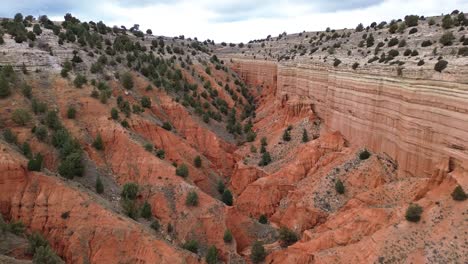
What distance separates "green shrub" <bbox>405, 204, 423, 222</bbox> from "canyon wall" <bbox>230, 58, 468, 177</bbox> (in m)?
2.92

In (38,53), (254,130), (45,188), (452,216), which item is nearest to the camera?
(452,216)

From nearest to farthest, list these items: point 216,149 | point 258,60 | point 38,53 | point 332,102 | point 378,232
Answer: point 378,232 < point 332,102 < point 38,53 < point 216,149 < point 258,60

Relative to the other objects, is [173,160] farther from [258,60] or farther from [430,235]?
[258,60]

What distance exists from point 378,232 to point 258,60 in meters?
54.6

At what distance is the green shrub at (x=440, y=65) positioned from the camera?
23406 millimetres

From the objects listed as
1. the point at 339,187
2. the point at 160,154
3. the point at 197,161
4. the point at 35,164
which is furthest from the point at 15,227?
the point at 339,187

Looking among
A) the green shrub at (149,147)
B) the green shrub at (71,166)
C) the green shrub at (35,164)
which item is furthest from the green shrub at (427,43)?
the green shrub at (35,164)

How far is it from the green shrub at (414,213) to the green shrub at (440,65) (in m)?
8.05

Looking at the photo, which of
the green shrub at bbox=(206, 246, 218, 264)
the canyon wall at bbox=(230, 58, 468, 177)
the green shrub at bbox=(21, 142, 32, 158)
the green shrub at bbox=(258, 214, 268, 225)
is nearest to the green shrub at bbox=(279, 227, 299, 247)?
the green shrub at bbox=(258, 214, 268, 225)

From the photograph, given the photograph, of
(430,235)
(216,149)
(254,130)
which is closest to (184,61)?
(254,130)

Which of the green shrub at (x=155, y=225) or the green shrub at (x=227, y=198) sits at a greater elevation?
the green shrub at (x=155, y=225)

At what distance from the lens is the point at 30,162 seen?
28594 millimetres

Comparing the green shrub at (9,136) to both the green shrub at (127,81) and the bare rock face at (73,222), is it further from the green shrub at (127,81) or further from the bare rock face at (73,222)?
the green shrub at (127,81)

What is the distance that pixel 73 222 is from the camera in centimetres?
2738
